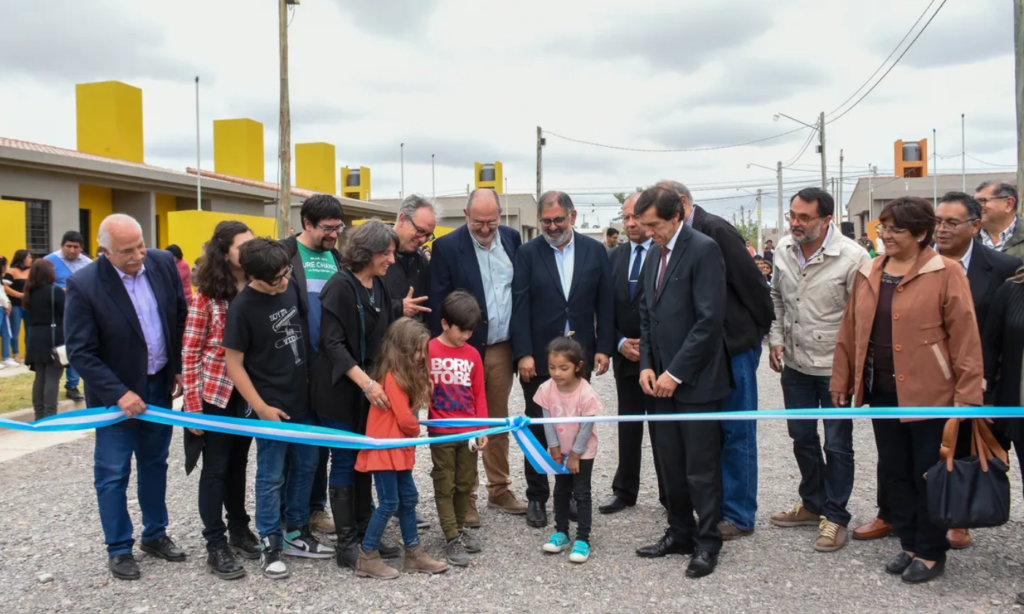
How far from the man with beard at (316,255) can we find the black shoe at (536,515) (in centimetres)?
134

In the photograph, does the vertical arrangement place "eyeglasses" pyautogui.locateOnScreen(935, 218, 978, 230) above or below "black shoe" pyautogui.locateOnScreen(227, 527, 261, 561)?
above

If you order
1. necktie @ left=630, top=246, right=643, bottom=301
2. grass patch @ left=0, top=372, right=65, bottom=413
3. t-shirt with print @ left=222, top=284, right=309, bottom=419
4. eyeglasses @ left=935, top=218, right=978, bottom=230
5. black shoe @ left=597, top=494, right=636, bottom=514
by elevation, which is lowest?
black shoe @ left=597, top=494, right=636, bottom=514

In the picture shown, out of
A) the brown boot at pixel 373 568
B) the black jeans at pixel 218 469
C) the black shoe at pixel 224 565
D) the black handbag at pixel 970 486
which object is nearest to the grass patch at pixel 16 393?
the black jeans at pixel 218 469

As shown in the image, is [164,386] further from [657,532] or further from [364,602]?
[657,532]

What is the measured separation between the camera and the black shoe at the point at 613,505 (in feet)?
18.3

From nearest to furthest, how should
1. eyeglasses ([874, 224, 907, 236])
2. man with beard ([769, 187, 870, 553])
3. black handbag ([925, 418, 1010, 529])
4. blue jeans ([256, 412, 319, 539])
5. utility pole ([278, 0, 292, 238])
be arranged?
black handbag ([925, 418, 1010, 529]) < eyeglasses ([874, 224, 907, 236]) < blue jeans ([256, 412, 319, 539]) < man with beard ([769, 187, 870, 553]) < utility pole ([278, 0, 292, 238])

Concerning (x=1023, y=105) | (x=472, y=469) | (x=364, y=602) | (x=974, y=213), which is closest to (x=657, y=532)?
(x=472, y=469)

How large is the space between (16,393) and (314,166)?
96.6 ft

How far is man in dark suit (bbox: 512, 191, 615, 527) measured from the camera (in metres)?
5.46

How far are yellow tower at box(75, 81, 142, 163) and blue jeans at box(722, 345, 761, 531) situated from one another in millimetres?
23375

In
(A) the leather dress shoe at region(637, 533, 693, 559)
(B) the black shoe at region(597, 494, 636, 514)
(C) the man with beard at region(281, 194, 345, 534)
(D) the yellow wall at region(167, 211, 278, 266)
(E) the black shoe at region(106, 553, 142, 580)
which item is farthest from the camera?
(D) the yellow wall at region(167, 211, 278, 266)

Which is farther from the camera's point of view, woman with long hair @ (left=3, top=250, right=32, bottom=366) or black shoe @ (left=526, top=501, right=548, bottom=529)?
woman with long hair @ (left=3, top=250, right=32, bottom=366)

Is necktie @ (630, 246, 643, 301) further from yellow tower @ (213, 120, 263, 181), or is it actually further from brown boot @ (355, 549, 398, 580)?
yellow tower @ (213, 120, 263, 181)

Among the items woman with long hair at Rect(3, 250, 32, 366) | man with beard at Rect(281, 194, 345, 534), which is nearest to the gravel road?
man with beard at Rect(281, 194, 345, 534)
